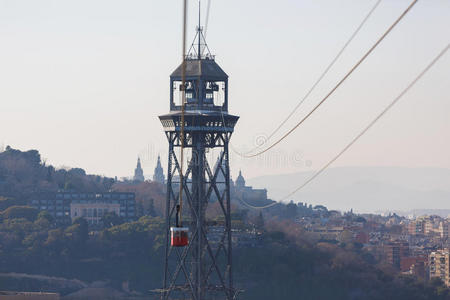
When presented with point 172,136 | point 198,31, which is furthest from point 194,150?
point 198,31

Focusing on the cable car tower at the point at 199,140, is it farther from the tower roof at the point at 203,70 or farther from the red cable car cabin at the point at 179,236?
the red cable car cabin at the point at 179,236

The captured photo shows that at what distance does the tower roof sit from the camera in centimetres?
9706

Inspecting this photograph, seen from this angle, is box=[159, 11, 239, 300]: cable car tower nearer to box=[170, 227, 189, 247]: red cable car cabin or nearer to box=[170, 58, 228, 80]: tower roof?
box=[170, 58, 228, 80]: tower roof

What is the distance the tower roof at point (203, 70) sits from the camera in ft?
318

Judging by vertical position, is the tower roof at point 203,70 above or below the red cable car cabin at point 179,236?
above

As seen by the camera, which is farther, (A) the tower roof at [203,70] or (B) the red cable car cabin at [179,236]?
(A) the tower roof at [203,70]

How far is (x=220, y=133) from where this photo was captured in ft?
324

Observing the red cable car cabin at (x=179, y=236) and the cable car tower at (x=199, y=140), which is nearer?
the red cable car cabin at (x=179, y=236)

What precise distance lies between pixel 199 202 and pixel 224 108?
23.9 ft

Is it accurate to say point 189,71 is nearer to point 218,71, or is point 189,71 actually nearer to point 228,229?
point 218,71

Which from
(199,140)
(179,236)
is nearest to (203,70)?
(199,140)

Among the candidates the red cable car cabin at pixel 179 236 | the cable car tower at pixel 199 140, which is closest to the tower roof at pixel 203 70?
the cable car tower at pixel 199 140

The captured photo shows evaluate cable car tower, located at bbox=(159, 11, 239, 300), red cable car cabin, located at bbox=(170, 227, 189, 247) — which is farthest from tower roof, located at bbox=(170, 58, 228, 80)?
red cable car cabin, located at bbox=(170, 227, 189, 247)

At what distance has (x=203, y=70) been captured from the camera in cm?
9762
